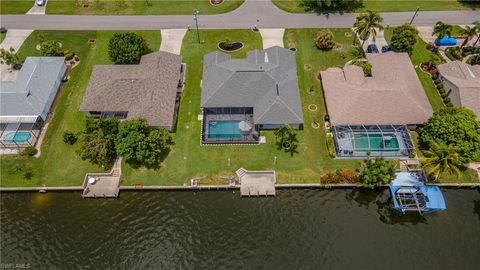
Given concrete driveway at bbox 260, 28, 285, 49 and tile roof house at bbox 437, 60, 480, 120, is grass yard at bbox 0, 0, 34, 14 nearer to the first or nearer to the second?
concrete driveway at bbox 260, 28, 285, 49

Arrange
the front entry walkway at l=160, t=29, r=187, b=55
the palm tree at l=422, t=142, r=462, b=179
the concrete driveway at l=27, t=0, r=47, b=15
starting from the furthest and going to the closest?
1. the concrete driveway at l=27, t=0, r=47, b=15
2. the front entry walkway at l=160, t=29, r=187, b=55
3. the palm tree at l=422, t=142, r=462, b=179

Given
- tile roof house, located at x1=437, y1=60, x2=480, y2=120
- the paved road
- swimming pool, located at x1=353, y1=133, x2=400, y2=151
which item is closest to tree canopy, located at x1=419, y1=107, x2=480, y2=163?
swimming pool, located at x1=353, y1=133, x2=400, y2=151

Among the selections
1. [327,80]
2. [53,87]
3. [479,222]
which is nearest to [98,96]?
[53,87]

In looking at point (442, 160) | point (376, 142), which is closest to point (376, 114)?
point (376, 142)

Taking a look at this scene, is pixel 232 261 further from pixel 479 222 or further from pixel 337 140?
pixel 479 222

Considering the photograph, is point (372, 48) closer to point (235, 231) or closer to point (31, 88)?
point (235, 231)
